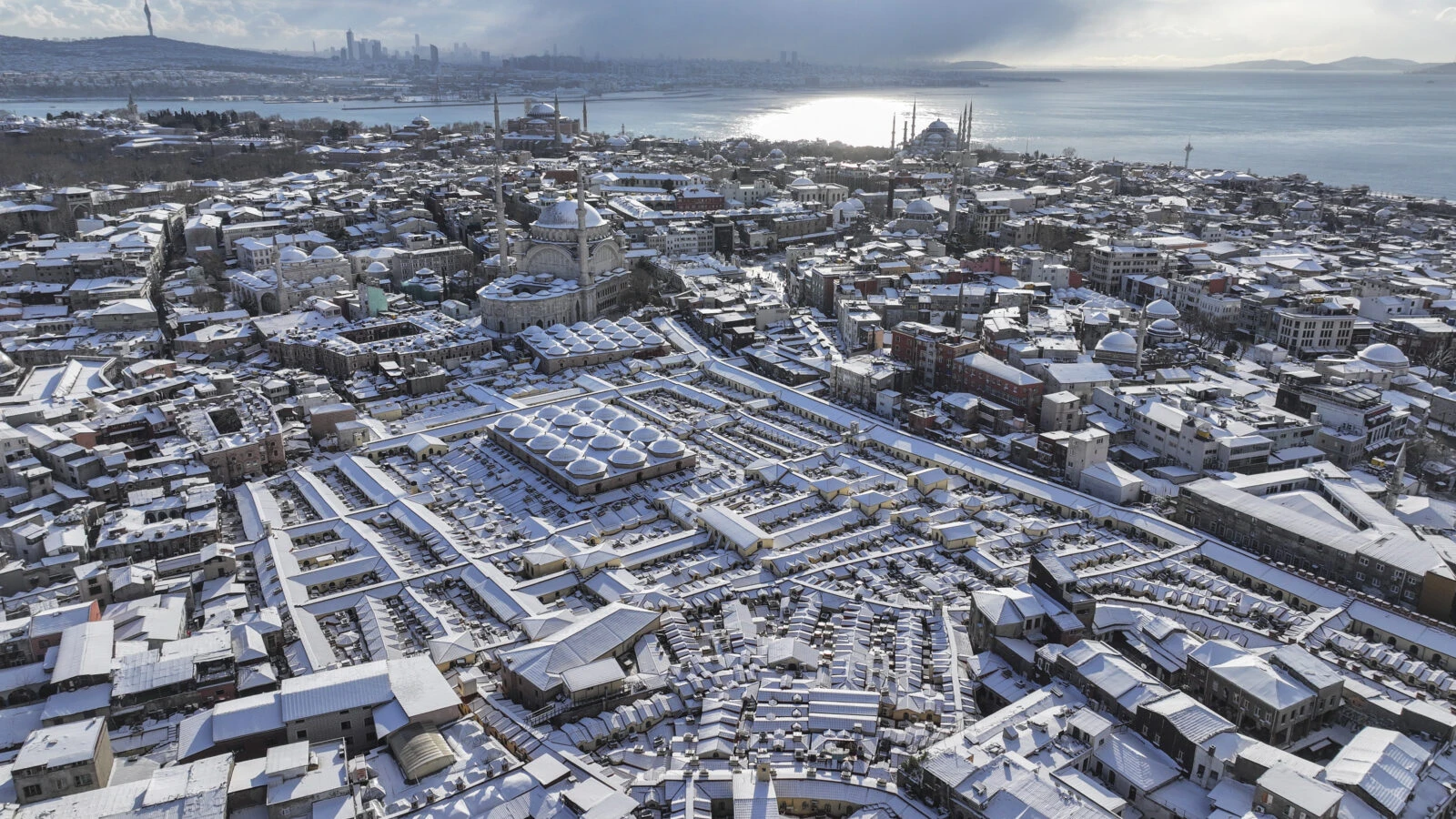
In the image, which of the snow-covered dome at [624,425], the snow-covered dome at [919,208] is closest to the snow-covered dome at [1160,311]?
the snow-covered dome at [919,208]

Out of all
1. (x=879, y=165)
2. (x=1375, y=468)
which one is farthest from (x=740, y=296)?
(x=879, y=165)

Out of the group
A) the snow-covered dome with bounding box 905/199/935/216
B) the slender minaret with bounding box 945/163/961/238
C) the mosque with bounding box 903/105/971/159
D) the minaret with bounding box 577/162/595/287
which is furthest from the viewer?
the mosque with bounding box 903/105/971/159

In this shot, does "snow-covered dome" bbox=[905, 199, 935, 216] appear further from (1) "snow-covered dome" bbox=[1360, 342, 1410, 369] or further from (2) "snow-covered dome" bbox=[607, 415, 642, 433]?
(2) "snow-covered dome" bbox=[607, 415, 642, 433]

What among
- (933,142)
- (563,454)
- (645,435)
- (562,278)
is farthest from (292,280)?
(933,142)

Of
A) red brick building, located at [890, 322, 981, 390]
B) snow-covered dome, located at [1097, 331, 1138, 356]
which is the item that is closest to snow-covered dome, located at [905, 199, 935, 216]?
red brick building, located at [890, 322, 981, 390]

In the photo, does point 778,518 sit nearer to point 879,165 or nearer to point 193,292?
point 193,292

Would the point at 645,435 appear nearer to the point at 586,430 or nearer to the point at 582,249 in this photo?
the point at 586,430
